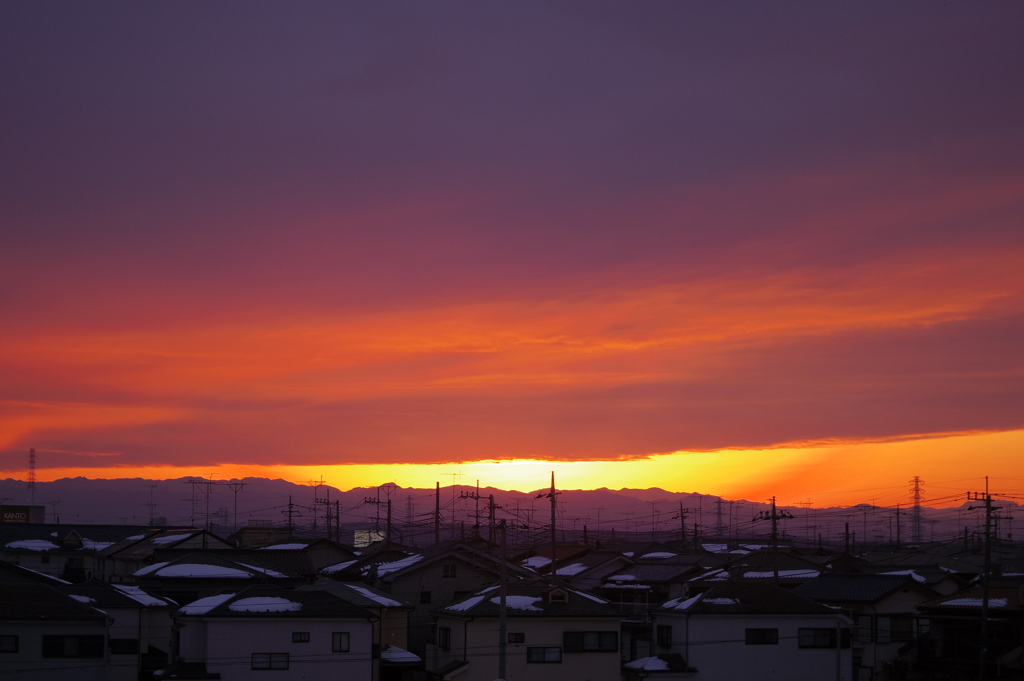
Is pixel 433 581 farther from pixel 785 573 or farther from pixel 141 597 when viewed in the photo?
pixel 785 573

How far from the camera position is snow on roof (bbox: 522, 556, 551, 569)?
225ft

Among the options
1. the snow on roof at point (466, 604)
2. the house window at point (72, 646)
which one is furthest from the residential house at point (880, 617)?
the house window at point (72, 646)

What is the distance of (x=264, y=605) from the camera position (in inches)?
1469

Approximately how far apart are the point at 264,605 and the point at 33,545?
47.0 m

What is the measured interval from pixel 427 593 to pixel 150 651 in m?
13.9

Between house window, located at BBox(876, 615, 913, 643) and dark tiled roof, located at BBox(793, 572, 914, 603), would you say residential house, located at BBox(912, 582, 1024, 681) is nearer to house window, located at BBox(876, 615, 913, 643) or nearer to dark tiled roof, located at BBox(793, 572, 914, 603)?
house window, located at BBox(876, 615, 913, 643)

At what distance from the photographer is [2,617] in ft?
114

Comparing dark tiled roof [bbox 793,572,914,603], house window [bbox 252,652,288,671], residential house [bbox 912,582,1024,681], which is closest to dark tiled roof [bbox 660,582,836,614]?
dark tiled roof [bbox 793,572,914,603]

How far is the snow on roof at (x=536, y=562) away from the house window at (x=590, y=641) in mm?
26579

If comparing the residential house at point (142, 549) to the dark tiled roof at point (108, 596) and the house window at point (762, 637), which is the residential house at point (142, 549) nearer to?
the dark tiled roof at point (108, 596)

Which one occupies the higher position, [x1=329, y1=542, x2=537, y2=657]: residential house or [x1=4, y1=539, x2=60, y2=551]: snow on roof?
[x1=329, y1=542, x2=537, y2=657]: residential house

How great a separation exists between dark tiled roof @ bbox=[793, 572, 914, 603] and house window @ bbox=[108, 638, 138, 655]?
101 ft

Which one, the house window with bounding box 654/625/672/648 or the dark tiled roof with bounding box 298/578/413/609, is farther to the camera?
the house window with bounding box 654/625/672/648

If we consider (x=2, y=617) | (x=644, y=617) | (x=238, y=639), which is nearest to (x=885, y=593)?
(x=644, y=617)
